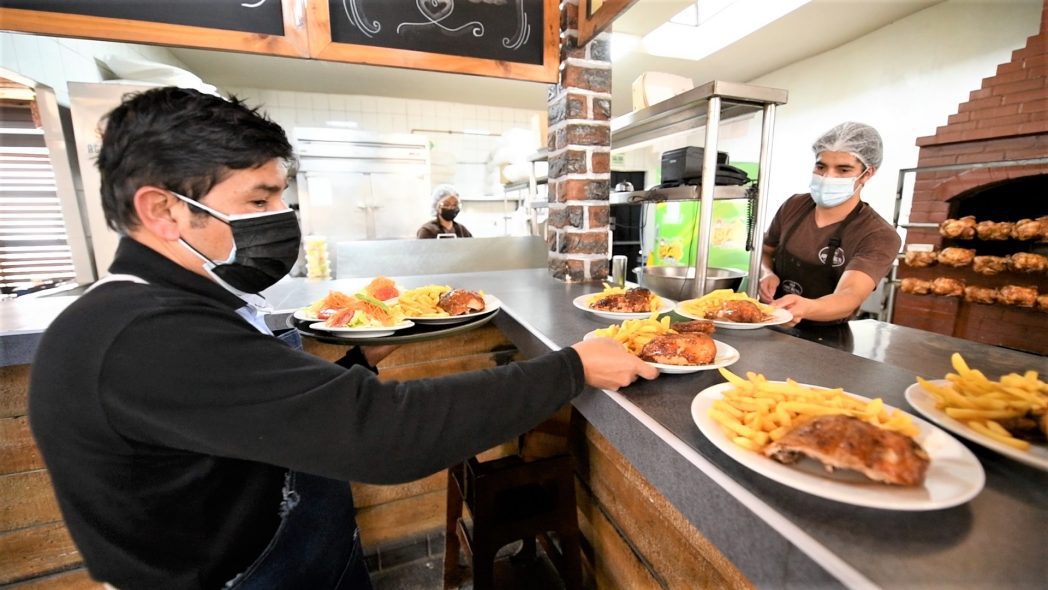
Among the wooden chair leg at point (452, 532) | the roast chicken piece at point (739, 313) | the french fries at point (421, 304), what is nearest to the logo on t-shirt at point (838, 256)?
the roast chicken piece at point (739, 313)

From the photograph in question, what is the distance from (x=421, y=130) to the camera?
271 inches

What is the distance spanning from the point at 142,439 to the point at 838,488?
1.08 m

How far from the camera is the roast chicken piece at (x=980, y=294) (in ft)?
10.4

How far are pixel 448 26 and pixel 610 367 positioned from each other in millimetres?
1713

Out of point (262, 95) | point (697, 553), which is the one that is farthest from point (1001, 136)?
point (262, 95)

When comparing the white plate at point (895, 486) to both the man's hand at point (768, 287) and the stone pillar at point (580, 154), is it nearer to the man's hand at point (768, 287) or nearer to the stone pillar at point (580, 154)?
the stone pillar at point (580, 154)

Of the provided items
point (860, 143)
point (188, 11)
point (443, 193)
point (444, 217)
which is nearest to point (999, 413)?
point (860, 143)

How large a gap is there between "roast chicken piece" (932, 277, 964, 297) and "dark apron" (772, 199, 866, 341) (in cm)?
198

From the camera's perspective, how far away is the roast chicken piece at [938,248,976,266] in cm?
330

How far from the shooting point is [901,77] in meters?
4.37

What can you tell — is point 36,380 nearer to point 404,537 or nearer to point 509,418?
point 509,418

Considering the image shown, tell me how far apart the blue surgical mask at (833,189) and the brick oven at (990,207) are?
1740 mm

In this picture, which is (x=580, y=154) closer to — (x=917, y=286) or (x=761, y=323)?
(x=761, y=323)

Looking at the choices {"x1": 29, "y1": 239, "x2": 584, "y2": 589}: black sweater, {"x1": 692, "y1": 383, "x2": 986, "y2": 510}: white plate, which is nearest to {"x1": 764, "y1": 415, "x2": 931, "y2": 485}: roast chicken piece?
{"x1": 692, "y1": 383, "x2": 986, "y2": 510}: white plate
